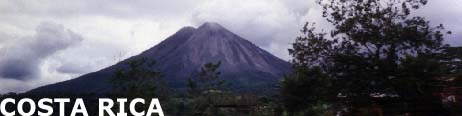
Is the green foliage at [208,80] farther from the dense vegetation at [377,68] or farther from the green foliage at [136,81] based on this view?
the dense vegetation at [377,68]

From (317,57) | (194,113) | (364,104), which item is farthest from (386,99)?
(194,113)

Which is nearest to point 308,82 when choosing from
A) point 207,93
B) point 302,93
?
point 302,93

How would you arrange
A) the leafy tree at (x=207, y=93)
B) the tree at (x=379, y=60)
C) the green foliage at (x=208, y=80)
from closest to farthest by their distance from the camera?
the tree at (x=379, y=60), the leafy tree at (x=207, y=93), the green foliage at (x=208, y=80)

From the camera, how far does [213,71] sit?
3544 cm

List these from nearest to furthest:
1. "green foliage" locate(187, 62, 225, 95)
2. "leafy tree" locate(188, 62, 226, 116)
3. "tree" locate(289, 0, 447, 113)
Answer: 1. "tree" locate(289, 0, 447, 113)
2. "leafy tree" locate(188, 62, 226, 116)
3. "green foliage" locate(187, 62, 225, 95)

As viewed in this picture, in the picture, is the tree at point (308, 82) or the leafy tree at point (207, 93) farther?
the leafy tree at point (207, 93)

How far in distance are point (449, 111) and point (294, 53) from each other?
18.1 feet

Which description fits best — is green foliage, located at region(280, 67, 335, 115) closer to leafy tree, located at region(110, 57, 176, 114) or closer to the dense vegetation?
the dense vegetation

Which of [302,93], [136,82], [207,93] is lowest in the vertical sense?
[302,93]

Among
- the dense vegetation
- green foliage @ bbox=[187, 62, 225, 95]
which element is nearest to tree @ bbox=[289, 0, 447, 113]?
the dense vegetation

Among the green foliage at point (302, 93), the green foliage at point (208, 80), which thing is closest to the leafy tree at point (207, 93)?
the green foliage at point (208, 80)

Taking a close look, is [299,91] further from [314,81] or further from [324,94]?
Result: [324,94]

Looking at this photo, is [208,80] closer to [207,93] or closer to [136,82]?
[207,93]

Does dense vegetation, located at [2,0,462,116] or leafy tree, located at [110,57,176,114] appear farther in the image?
leafy tree, located at [110,57,176,114]
